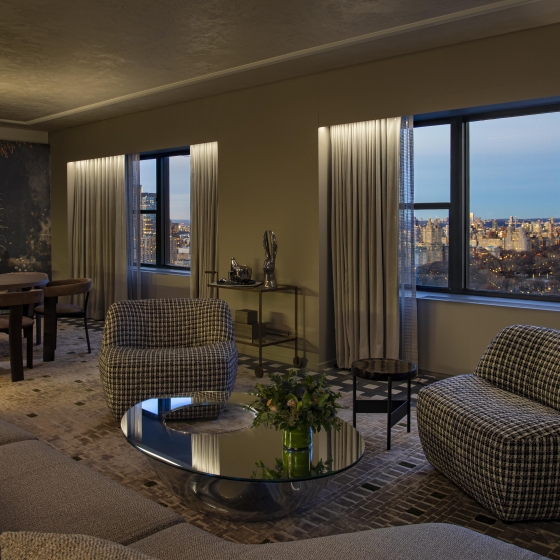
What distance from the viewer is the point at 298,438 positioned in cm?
278

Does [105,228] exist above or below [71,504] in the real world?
above

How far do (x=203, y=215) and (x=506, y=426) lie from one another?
4.97 meters

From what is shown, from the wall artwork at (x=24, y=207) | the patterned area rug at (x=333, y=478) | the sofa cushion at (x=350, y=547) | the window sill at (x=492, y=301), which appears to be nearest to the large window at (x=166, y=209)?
the wall artwork at (x=24, y=207)

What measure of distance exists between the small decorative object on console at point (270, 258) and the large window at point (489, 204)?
1365mm

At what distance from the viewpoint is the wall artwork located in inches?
355

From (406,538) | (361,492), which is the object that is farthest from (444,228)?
(406,538)

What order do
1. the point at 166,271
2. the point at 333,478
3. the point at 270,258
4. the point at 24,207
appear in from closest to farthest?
the point at 333,478
the point at 270,258
the point at 166,271
the point at 24,207

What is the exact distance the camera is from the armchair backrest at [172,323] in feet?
14.9

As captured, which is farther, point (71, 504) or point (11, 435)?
point (11, 435)

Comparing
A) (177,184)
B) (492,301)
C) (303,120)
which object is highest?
(303,120)

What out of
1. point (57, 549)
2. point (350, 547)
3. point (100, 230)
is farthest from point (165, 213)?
point (57, 549)

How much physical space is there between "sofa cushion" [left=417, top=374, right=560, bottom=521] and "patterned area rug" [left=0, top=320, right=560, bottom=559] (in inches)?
4.0

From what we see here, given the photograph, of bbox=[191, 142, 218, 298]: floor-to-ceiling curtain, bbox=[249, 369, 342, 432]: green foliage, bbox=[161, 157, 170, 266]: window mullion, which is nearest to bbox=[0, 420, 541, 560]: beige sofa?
bbox=[249, 369, 342, 432]: green foliage

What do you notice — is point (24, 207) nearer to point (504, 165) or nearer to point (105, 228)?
point (105, 228)
